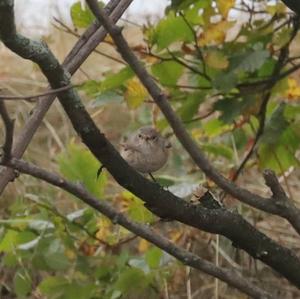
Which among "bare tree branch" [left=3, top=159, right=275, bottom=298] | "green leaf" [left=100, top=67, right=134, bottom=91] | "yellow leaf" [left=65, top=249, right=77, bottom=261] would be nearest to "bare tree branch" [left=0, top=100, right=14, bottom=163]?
"bare tree branch" [left=3, top=159, right=275, bottom=298]

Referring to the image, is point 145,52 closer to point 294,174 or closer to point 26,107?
point 294,174

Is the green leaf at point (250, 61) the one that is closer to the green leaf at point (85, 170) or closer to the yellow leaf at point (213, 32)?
the yellow leaf at point (213, 32)

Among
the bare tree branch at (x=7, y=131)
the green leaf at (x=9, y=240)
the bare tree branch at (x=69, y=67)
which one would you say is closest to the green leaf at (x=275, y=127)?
the bare tree branch at (x=69, y=67)

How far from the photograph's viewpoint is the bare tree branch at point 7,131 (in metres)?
0.95

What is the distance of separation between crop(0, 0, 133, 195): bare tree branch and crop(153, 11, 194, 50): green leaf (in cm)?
32

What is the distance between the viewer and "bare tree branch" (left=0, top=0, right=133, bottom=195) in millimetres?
1345

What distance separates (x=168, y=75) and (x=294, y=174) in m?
1.45

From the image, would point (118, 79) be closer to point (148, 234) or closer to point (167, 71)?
point (167, 71)

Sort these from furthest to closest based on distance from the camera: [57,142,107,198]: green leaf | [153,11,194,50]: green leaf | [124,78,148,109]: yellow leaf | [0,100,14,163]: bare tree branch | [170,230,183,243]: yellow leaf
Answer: [170,230,183,243]: yellow leaf
[57,142,107,198]: green leaf
[124,78,148,109]: yellow leaf
[153,11,194,50]: green leaf
[0,100,14,163]: bare tree branch

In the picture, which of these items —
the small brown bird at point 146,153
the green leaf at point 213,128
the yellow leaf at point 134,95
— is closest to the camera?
the small brown bird at point 146,153

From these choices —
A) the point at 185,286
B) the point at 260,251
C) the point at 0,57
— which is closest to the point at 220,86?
the point at 260,251

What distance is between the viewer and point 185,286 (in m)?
2.74

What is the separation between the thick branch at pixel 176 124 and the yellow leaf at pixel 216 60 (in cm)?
50

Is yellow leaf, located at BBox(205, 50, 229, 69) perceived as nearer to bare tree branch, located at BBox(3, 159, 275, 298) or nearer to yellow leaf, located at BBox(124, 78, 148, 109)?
yellow leaf, located at BBox(124, 78, 148, 109)
